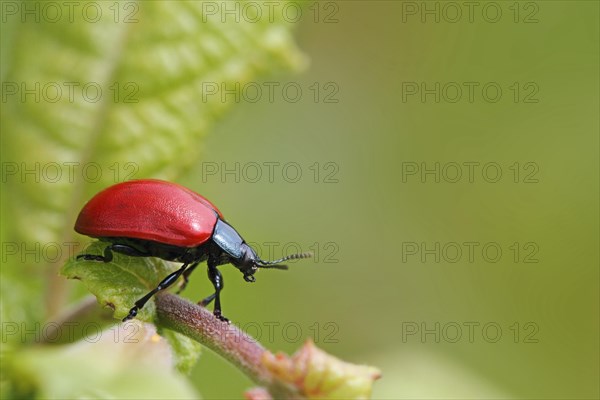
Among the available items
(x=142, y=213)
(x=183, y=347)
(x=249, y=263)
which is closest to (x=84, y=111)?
(x=142, y=213)

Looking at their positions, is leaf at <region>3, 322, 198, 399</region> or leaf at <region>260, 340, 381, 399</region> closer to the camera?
leaf at <region>3, 322, 198, 399</region>

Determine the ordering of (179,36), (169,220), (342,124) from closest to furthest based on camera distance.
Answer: (169,220) → (179,36) → (342,124)

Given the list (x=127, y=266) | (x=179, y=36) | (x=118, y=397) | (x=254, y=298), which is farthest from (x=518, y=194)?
(x=118, y=397)

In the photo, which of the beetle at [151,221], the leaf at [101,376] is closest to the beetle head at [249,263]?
the beetle at [151,221]

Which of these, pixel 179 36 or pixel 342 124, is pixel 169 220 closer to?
pixel 179 36

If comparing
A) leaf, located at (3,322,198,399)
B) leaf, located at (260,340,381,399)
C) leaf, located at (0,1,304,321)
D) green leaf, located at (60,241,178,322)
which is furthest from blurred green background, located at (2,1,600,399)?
leaf, located at (3,322,198,399)

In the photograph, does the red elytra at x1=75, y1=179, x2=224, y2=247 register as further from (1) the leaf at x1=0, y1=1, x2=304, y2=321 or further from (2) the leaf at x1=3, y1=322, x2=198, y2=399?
(2) the leaf at x1=3, y1=322, x2=198, y2=399
